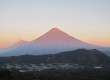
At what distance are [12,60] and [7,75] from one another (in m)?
98.8

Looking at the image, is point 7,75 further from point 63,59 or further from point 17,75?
point 63,59

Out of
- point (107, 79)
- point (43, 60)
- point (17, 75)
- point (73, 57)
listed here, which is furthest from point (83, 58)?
point (17, 75)

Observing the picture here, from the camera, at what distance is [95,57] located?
554 ft

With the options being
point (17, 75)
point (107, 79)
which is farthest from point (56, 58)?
point (17, 75)

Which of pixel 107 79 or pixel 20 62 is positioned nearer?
pixel 107 79

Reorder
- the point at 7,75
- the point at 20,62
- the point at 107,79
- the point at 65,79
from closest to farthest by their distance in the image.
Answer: the point at 7,75, the point at 65,79, the point at 107,79, the point at 20,62

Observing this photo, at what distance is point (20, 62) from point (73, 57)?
28.5 m

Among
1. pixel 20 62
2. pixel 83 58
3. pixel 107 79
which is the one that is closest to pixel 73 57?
pixel 83 58

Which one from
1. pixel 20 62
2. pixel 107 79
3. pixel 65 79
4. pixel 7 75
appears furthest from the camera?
pixel 20 62

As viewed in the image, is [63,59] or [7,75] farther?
[63,59]

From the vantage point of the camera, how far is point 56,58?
168 metres

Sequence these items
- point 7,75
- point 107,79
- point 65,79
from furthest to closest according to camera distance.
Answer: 1. point 107,79
2. point 65,79
3. point 7,75

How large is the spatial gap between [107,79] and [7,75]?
116 ft

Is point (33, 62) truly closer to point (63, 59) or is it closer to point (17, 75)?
point (63, 59)
